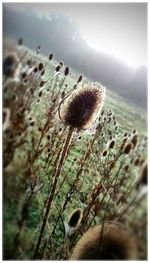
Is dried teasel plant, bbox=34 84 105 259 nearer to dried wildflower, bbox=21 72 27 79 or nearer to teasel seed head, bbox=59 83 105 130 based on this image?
teasel seed head, bbox=59 83 105 130

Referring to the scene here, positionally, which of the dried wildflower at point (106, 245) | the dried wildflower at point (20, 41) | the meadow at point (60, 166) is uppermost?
the dried wildflower at point (20, 41)

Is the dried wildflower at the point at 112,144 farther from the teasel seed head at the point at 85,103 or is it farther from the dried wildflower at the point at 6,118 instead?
the dried wildflower at the point at 6,118

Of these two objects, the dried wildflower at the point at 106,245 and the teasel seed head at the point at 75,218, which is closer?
the dried wildflower at the point at 106,245

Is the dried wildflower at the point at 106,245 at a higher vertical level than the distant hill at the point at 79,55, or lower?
lower

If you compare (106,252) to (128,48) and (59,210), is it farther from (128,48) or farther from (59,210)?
(128,48)

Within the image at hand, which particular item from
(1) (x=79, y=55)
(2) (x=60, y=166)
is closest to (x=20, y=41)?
(1) (x=79, y=55)

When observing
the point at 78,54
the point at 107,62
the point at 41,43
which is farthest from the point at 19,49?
the point at 107,62

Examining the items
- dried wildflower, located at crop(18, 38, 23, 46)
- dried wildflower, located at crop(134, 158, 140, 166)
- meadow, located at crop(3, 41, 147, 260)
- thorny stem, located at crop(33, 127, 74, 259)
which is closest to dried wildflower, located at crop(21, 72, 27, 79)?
meadow, located at crop(3, 41, 147, 260)

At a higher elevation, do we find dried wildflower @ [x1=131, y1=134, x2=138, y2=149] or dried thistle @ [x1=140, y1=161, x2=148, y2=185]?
dried wildflower @ [x1=131, y1=134, x2=138, y2=149]

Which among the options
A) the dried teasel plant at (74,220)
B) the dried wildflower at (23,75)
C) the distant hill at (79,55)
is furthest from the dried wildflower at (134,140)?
the dried wildflower at (23,75)
